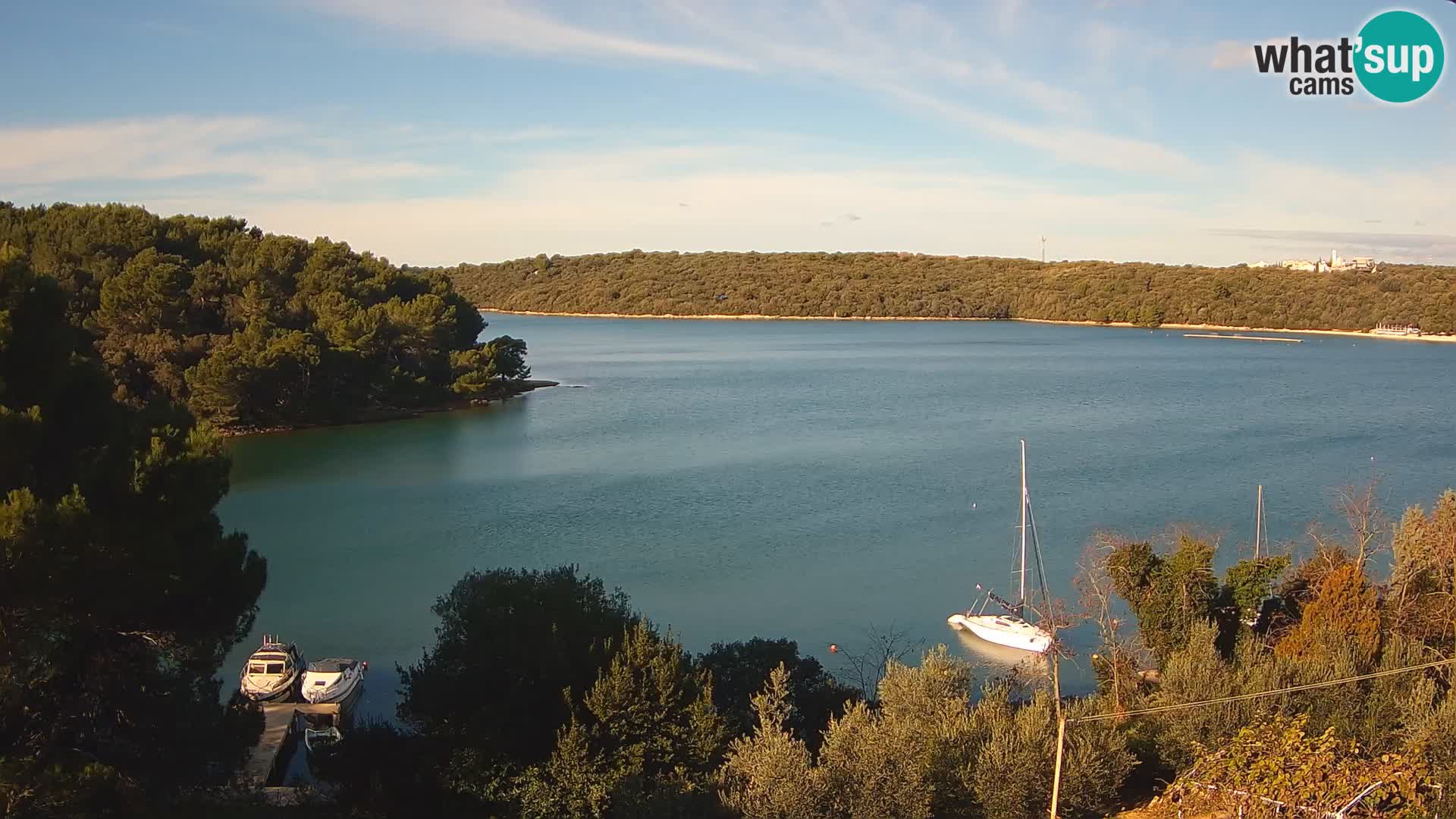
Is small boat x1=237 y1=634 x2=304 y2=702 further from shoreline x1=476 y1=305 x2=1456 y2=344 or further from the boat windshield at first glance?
shoreline x1=476 y1=305 x2=1456 y2=344

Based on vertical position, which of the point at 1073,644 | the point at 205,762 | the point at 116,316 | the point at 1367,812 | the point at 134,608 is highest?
the point at 116,316

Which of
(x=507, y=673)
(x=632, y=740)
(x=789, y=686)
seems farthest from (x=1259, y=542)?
(x=507, y=673)

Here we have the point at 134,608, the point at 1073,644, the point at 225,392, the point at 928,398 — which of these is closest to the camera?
the point at 134,608

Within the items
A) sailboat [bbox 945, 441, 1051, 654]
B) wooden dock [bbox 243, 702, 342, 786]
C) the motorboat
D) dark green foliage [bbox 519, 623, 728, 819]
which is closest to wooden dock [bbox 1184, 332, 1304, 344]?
sailboat [bbox 945, 441, 1051, 654]

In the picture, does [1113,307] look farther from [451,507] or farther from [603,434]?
[451,507]

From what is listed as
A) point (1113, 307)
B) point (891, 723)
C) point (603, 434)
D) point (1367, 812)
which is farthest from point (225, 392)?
point (1113, 307)

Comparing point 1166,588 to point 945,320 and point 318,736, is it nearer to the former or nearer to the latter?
point 318,736

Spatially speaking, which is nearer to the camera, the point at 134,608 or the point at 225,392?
the point at 134,608
